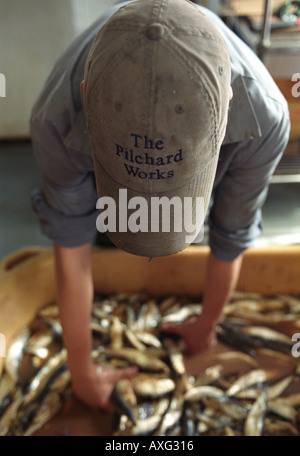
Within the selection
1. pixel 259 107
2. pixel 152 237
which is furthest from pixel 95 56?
pixel 259 107

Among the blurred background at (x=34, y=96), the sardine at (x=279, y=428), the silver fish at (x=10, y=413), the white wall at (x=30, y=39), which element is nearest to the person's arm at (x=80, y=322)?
the silver fish at (x=10, y=413)

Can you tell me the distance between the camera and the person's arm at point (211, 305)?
150 centimetres

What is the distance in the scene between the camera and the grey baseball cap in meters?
0.59

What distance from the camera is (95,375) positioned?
1.56 m

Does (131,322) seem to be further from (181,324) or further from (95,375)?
(95,375)

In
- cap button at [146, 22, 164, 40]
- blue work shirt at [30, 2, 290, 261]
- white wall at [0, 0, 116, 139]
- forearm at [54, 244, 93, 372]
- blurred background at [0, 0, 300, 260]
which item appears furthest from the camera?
white wall at [0, 0, 116, 139]

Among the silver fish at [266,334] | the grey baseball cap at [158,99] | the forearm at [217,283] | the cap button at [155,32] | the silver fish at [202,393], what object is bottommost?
the silver fish at [202,393]

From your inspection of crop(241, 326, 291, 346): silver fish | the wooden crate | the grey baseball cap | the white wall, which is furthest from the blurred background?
the grey baseball cap

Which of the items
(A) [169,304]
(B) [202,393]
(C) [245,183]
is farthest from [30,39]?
(B) [202,393]

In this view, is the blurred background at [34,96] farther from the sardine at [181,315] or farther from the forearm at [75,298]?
the forearm at [75,298]

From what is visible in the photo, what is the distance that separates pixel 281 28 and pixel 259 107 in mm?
1095

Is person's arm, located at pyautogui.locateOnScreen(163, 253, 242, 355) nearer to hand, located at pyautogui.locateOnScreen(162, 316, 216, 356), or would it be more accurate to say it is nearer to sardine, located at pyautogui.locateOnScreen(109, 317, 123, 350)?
hand, located at pyautogui.locateOnScreen(162, 316, 216, 356)

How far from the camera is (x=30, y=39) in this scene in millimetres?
2902

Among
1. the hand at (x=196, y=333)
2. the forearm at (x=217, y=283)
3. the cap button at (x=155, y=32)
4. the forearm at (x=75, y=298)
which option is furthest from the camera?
the hand at (x=196, y=333)
